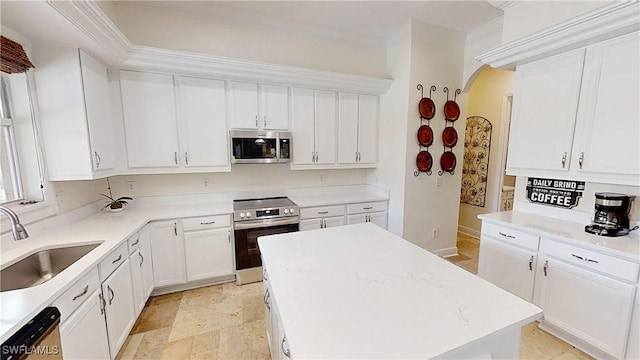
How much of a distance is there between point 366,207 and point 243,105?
1.98 meters

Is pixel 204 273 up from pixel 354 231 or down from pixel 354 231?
down

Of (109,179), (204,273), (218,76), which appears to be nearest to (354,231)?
(204,273)

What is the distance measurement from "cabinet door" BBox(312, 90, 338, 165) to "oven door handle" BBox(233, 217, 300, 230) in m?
0.87

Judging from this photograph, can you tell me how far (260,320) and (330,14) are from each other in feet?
10.8

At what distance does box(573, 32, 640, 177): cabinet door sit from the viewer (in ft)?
5.72

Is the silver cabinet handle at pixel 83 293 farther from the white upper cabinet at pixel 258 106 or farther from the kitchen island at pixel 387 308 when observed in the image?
the white upper cabinet at pixel 258 106

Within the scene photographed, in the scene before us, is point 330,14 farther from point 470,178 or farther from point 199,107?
point 470,178

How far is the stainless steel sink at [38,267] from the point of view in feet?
4.81

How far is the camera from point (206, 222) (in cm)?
A: 269

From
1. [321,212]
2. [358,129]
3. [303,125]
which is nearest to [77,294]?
[321,212]

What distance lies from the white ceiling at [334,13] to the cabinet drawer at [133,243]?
2373 mm

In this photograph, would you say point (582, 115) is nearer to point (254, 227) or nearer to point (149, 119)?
point (254, 227)

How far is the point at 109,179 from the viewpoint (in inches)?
110

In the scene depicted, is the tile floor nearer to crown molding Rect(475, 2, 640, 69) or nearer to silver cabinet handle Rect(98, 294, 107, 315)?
silver cabinet handle Rect(98, 294, 107, 315)
